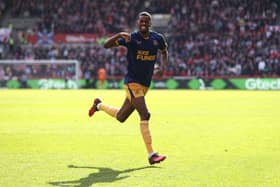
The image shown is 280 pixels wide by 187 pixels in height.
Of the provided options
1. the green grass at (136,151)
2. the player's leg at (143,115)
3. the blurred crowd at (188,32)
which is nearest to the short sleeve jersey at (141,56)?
the player's leg at (143,115)

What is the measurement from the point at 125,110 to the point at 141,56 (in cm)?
108

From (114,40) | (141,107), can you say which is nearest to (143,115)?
(141,107)

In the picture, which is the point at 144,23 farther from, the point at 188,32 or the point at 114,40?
the point at 188,32

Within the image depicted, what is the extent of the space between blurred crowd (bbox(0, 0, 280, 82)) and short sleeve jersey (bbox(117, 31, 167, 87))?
1304 inches

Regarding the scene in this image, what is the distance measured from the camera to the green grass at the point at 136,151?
26.2ft

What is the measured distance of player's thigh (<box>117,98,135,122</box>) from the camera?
10.2 m

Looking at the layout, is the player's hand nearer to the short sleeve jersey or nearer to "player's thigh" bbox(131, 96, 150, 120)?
the short sleeve jersey

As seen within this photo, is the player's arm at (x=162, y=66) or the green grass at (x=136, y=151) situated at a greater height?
the player's arm at (x=162, y=66)

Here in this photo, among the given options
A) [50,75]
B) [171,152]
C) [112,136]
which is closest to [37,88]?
[50,75]

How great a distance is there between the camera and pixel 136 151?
1086cm

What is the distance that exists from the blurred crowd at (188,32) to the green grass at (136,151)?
24.8 meters

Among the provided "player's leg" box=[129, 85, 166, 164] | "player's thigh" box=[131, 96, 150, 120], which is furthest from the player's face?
"player's thigh" box=[131, 96, 150, 120]

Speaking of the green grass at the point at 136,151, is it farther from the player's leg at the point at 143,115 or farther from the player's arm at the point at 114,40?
the player's arm at the point at 114,40

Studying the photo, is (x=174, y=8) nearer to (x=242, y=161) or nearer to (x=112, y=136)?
(x=112, y=136)
